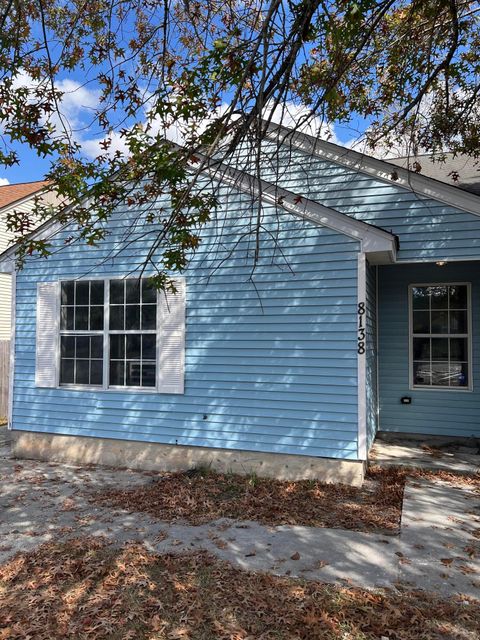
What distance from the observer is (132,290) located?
7.32 m

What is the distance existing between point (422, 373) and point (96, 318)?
5.62m

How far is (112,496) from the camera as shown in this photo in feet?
19.1

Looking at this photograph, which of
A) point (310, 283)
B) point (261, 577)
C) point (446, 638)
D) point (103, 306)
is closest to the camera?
point (446, 638)

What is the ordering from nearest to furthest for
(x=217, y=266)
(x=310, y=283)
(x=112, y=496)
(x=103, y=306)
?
1. (x=112, y=496)
2. (x=310, y=283)
3. (x=217, y=266)
4. (x=103, y=306)

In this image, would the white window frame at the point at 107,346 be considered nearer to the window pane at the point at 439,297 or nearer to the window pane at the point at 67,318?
the window pane at the point at 67,318

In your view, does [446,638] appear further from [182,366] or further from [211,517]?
[182,366]

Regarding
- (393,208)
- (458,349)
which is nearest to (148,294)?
(393,208)

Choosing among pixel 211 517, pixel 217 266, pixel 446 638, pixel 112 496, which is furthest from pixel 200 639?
pixel 217 266

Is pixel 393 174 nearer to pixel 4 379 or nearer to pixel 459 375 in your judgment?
pixel 459 375

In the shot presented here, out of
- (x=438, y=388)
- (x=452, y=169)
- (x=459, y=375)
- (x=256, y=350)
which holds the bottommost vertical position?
(x=438, y=388)

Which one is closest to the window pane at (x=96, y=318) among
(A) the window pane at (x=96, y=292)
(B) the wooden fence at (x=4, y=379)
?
(A) the window pane at (x=96, y=292)

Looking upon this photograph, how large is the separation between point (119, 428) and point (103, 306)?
192cm

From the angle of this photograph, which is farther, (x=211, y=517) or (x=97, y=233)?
(x=211, y=517)

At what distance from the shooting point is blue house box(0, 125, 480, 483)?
6211 millimetres
